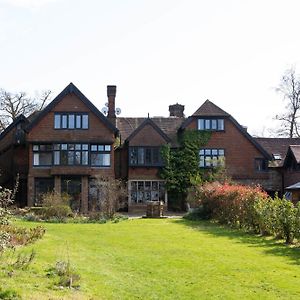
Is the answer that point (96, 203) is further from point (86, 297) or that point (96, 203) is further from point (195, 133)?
point (86, 297)

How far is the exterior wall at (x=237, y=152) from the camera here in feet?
155

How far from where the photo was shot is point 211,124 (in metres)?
47.1

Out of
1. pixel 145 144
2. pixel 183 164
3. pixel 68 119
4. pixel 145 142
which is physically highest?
pixel 68 119

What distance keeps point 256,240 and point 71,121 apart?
25.9m

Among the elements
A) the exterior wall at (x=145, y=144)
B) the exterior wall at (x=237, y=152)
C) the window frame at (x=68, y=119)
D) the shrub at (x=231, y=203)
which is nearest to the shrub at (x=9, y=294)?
the shrub at (x=231, y=203)

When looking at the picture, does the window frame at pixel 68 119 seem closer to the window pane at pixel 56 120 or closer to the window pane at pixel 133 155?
the window pane at pixel 56 120

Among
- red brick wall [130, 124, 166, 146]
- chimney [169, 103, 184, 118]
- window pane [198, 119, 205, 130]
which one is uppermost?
chimney [169, 103, 184, 118]

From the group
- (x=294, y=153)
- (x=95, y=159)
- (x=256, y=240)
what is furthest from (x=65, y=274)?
(x=294, y=153)

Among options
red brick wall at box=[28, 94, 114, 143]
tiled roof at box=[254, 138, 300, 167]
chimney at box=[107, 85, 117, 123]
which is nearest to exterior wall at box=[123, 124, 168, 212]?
red brick wall at box=[28, 94, 114, 143]

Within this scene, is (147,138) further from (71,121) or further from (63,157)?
(63,157)

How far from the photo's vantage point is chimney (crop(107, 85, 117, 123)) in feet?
159

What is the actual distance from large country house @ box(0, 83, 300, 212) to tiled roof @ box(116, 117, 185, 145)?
70 millimetres

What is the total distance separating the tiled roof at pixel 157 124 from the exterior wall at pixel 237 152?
2542 millimetres

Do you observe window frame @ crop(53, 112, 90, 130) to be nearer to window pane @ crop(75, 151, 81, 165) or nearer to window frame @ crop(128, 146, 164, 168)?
window pane @ crop(75, 151, 81, 165)
